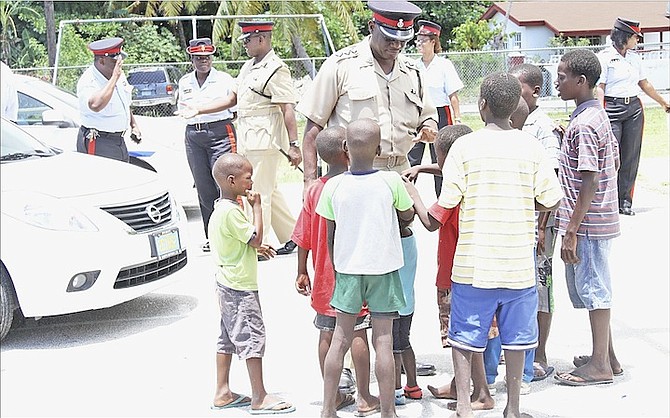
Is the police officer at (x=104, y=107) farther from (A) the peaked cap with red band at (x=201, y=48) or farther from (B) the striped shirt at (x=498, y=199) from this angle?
(B) the striped shirt at (x=498, y=199)

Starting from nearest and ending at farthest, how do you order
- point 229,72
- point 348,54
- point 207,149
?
point 348,54
point 207,149
point 229,72

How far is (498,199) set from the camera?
4258 mm

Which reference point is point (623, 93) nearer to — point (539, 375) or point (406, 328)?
point (539, 375)

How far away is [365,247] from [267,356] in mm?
1821

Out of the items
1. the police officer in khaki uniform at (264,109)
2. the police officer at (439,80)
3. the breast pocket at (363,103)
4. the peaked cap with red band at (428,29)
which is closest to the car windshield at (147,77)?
the peaked cap with red band at (428,29)

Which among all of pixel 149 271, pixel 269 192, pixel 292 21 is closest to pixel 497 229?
pixel 149 271

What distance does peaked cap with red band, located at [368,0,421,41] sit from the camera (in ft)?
15.9

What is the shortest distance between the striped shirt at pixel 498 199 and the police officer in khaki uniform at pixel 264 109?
12.8 ft

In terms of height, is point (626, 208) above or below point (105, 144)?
below

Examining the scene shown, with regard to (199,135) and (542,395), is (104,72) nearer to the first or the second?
(199,135)

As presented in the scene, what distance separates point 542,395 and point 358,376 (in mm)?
1108

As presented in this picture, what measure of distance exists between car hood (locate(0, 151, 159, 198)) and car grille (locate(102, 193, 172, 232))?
16 cm

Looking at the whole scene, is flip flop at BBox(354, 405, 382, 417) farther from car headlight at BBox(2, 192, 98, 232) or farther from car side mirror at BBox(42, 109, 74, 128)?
car side mirror at BBox(42, 109, 74, 128)

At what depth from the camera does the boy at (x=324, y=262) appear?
4500mm
